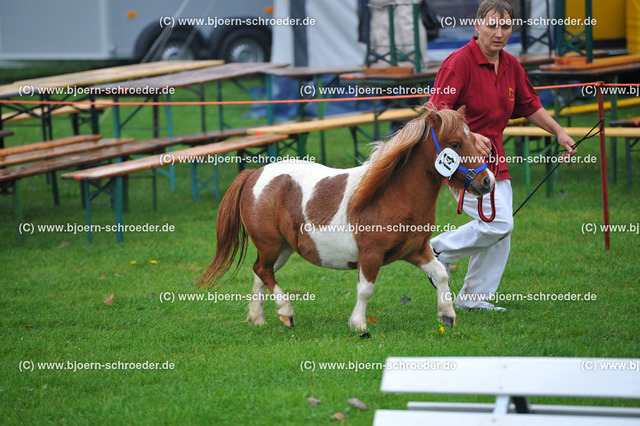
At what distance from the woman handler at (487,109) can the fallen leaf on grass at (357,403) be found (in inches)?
71.3

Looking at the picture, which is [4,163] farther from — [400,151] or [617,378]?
[617,378]

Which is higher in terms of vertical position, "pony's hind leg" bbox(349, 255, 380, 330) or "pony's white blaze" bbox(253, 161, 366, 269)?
"pony's white blaze" bbox(253, 161, 366, 269)

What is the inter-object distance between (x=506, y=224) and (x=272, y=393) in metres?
2.12

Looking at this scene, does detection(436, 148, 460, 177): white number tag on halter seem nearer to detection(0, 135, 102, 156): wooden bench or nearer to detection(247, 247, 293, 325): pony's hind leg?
detection(247, 247, 293, 325): pony's hind leg

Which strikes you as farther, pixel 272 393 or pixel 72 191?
pixel 72 191

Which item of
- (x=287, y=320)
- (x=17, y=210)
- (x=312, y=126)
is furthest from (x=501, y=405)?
(x=312, y=126)

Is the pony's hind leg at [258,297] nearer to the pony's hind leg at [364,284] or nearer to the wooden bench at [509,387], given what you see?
the pony's hind leg at [364,284]

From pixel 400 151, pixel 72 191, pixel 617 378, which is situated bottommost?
pixel 72 191

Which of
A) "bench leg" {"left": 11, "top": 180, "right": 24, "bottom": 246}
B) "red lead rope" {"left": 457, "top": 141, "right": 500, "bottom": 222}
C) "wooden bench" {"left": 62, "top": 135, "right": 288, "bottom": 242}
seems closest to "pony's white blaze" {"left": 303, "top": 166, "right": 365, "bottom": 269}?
"red lead rope" {"left": 457, "top": 141, "right": 500, "bottom": 222}

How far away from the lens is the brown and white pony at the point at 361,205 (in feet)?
16.9

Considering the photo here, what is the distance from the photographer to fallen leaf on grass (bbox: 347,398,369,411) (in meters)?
4.23

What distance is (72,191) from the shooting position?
1230 cm

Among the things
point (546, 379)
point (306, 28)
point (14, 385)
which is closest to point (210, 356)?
point (14, 385)

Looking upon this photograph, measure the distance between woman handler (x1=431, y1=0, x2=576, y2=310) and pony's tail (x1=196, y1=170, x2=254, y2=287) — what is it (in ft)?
4.86
